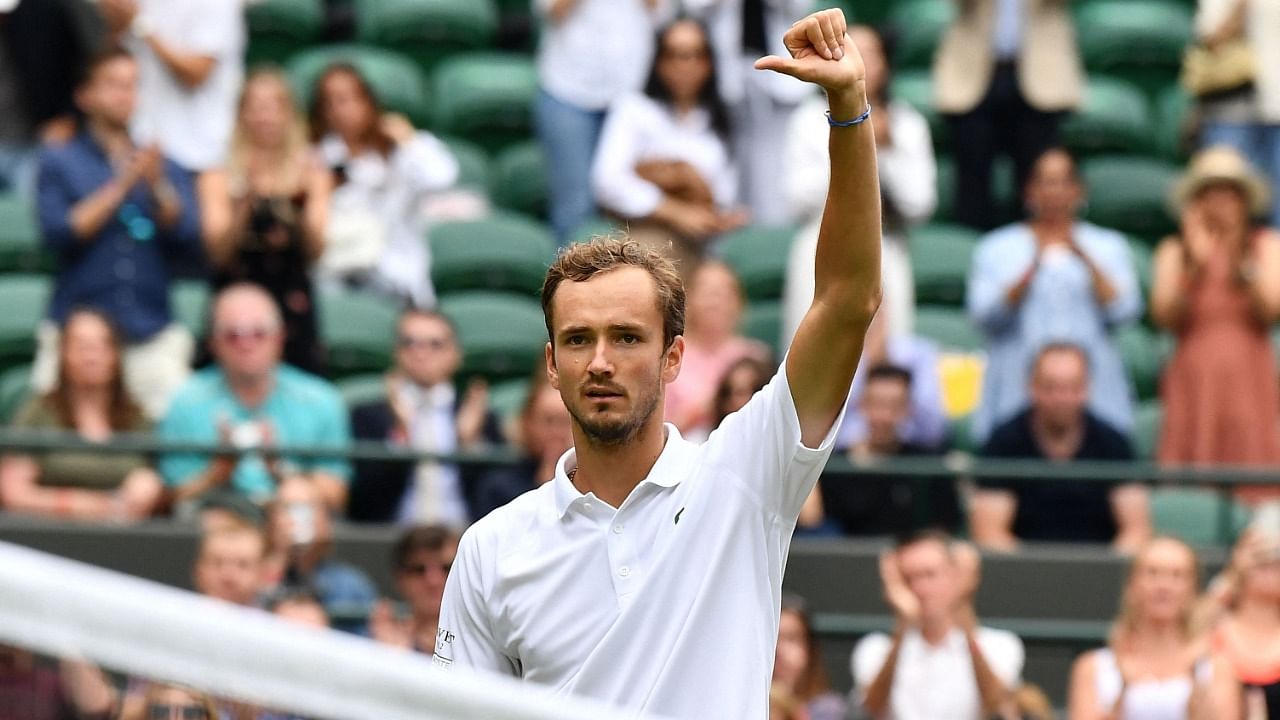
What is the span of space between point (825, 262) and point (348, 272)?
5.80m

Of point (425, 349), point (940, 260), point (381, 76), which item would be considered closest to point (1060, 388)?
point (940, 260)

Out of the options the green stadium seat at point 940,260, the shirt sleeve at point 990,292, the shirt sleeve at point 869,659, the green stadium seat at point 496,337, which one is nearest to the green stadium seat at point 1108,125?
the green stadium seat at point 940,260

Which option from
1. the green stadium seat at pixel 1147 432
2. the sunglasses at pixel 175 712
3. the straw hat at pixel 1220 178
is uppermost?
the straw hat at pixel 1220 178

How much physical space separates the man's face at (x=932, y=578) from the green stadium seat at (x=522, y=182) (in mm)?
3756

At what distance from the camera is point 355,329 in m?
8.70

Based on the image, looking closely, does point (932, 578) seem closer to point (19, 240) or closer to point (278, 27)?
point (19, 240)

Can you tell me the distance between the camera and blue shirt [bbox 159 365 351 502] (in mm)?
7609

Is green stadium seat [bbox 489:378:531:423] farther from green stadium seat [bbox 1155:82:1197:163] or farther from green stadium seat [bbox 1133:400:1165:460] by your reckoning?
green stadium seat [bbox 1155:82:1197:163]

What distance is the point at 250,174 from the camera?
840 cm

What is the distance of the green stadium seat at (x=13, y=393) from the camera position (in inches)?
317

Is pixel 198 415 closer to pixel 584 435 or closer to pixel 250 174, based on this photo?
pixel 250 174

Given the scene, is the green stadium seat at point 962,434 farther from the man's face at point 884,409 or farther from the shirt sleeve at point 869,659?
the shirt sleeve at point 869,659

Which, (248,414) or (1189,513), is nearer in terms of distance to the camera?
(248,414)

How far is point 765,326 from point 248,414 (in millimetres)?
2117
